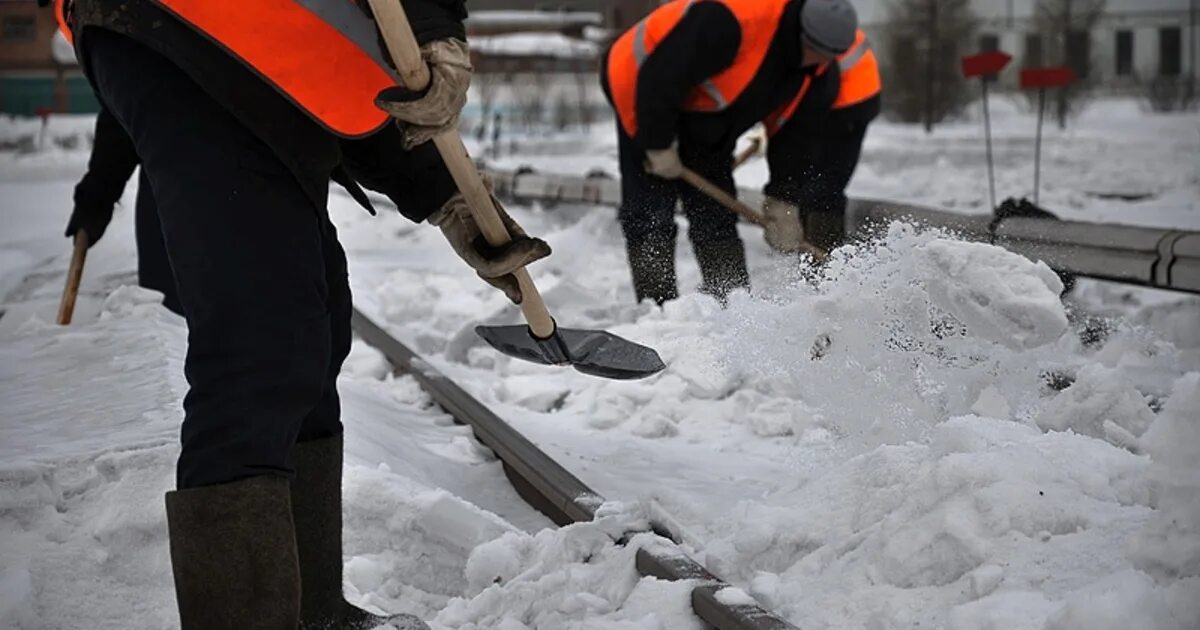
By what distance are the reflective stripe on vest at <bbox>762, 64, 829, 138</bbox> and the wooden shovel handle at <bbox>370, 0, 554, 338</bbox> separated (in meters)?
3.71

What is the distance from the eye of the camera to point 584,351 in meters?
2.91

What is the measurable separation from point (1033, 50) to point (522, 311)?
116 ft

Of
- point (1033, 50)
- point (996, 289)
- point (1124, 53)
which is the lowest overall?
point (1124, 53)

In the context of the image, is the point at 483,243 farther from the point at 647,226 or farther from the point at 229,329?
the point at 647,226

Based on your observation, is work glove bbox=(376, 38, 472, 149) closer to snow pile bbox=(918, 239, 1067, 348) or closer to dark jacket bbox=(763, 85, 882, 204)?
snow pile bbox=(918, 239, 1067, 348)

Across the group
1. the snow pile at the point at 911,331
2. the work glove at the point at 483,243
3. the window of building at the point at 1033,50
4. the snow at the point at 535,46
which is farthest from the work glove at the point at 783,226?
the window of building at the point at 1033,50

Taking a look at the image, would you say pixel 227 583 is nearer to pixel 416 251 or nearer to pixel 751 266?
pixel 751 266

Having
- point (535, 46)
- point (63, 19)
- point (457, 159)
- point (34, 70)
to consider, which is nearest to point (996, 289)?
point (457, 159)

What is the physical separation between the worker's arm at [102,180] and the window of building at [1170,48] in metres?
38.4

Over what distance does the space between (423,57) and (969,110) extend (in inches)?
1391

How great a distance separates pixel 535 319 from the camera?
9.09 feet

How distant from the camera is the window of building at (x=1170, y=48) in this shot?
128 ft

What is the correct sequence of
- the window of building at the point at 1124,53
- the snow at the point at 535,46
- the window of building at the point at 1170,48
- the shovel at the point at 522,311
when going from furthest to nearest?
the window of building at the point at 1124,53, the window of building at the point at 1170,48, the snow at the point at 535,46, the shovel at the point at 522,311

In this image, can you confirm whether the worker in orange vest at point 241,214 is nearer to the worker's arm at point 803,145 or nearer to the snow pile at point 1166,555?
the snow pile at point 1166,555
